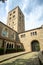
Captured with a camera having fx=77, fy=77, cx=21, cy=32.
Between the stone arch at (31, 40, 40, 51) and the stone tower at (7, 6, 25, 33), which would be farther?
the stone tower at (7, 6, 25, 33)

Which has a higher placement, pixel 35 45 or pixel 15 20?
pixel 15 20

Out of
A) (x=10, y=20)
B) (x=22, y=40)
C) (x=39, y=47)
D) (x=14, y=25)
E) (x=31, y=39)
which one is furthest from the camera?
(x=10, y=20)

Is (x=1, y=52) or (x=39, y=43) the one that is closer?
(x=1, y=52)

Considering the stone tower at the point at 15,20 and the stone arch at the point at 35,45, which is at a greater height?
the stone tower at the point at 15,20

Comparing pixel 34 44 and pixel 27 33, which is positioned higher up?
pixel 27 33

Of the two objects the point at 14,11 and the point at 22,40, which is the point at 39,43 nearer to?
the point at 22,40

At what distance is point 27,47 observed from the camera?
26938 mm

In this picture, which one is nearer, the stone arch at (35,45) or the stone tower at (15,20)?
the stone arch at (35,45)

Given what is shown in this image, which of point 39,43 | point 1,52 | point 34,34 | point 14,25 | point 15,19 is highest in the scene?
point 15,19

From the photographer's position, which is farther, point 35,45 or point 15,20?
point 15,20

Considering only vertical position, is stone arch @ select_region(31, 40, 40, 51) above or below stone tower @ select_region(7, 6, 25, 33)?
below

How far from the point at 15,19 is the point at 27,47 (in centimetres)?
1996

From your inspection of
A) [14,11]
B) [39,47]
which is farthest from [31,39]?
[14,11]

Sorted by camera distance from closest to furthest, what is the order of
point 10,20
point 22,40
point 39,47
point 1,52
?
point 1,52 → point 39,47 → point 22,40 → point 10,20
